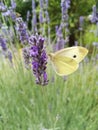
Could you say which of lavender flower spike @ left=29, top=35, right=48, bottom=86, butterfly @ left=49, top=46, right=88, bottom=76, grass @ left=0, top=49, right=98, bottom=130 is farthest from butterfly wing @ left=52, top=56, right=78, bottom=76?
grass @ left=0, top=49, right=98, bottom=130

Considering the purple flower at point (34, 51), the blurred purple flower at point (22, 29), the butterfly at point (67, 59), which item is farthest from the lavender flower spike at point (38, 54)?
the blurred purple flower at point (22, 29)

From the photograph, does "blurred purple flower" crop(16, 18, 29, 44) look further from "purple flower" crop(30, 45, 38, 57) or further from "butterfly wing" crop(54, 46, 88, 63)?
"purple flower" crop(30, 45, 38, 57)

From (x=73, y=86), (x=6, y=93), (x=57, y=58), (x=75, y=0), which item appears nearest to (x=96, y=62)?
(x=73, y=86)

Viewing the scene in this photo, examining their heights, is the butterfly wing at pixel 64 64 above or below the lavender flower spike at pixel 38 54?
below

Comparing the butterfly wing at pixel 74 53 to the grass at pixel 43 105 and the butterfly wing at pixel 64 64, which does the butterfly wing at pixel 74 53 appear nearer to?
the butterfly wing at pixel 64 64

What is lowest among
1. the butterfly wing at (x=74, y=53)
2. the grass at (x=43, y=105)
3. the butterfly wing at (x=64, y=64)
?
the grass at (x=43, y=105)

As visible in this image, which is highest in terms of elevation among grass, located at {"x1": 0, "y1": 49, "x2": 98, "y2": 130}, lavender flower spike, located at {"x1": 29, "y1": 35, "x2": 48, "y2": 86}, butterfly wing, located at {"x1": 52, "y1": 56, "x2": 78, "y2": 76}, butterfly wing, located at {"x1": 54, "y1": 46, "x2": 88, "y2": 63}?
lavender flower spike, located at {"x1": 29, "y1": 35, "x2": 48, "y2": 86}
